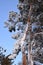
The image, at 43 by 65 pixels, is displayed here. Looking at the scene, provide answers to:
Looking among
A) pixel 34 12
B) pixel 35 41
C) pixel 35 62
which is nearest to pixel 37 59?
pixel 35 62

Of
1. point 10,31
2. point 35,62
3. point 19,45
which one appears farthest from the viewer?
point 10,31

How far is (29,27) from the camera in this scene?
20969 millimetres

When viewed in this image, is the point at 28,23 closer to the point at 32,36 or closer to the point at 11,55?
the point at 32,36

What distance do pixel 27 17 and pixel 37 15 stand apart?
1.34m

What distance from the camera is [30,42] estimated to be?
20969 mm

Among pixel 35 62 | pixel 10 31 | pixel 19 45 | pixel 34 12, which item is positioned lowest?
pixel 35 62

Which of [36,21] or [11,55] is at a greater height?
[36,21]

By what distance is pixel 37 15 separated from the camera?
2242 cm

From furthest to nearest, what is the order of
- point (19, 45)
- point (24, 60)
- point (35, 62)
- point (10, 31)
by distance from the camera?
1. point (10, 31)
2. point (35, 62)
3. point (19, 45)
4. point (24, 60)

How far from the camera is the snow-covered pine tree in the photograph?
21172 mm

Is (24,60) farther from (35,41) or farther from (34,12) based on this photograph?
(34,12)

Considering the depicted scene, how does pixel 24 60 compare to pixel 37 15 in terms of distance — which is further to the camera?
pixel 37 15

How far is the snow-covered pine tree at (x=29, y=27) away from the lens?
21172 mm

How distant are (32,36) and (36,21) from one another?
1941 millimetres
